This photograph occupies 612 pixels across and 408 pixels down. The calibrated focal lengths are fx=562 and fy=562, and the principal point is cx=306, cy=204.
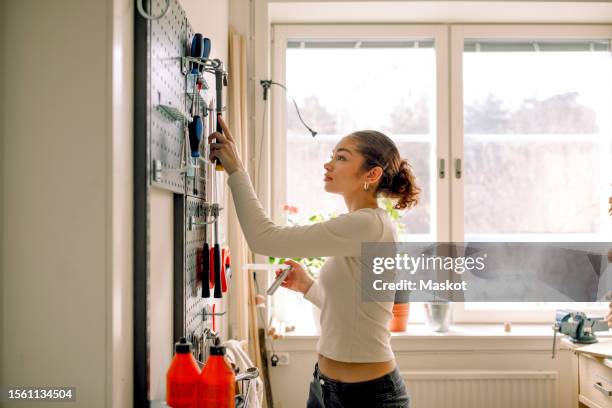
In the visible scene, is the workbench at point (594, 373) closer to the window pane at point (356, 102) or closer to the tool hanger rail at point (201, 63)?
the window pane at point (356, 102)

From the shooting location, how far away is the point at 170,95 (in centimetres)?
136

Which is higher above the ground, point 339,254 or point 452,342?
point 339,254

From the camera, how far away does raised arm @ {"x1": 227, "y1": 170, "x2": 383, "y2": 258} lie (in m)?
1.48

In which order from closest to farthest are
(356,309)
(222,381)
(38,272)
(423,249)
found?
(38,272) < (222,381) < (356,309) < (423,249)

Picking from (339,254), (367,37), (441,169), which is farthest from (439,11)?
(339,254)

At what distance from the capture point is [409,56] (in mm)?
3010

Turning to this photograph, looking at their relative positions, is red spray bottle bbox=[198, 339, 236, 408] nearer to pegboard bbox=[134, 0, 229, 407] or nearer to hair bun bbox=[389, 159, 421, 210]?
pegboard bbox=[134, 0, 229, 407]

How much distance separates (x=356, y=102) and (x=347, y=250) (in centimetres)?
164

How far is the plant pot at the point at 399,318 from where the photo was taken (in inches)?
106

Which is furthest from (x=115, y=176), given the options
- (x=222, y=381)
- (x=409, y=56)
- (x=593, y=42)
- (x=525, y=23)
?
(x=593, y=42)

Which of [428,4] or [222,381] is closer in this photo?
[222,381]

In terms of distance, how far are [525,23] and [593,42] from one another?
0.39 metres

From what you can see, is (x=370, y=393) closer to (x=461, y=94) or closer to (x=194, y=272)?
(x=194, y=272)

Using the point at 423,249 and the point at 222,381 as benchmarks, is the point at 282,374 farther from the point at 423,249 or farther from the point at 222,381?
the point at 222,381
